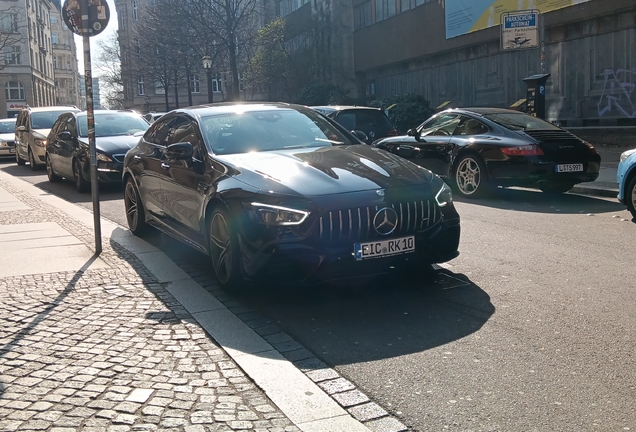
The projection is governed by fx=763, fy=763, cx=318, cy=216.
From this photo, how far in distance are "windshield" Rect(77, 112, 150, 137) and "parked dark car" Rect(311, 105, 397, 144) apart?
12.4 ft

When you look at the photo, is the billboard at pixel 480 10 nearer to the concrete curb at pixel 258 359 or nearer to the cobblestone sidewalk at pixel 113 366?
the concrete curb at pixel 258 359

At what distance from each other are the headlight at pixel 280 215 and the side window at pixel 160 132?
2.96 meters

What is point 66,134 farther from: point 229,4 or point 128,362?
point 229,4

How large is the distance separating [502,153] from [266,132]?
5.38 m

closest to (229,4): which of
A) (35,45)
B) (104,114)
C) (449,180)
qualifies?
(104,114)

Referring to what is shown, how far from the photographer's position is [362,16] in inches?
1652

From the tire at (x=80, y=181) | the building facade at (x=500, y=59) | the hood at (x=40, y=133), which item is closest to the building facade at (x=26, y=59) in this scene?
the building facade at (x=500, y=59)

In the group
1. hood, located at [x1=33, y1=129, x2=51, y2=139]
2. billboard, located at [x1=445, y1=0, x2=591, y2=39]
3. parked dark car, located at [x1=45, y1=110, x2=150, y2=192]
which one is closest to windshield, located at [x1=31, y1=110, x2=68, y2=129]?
hood, located at [x1=33, y1=129, x2=51, y2=139]

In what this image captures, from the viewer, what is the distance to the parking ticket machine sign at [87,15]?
798 centimetres

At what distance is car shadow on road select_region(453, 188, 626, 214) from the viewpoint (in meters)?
10.5

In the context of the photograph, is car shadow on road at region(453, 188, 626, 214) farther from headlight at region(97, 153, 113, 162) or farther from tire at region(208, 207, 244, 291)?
headlight at region(97, 153, 113, 162)

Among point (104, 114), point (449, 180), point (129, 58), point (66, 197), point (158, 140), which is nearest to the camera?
point (158, 140)

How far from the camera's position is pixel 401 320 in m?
5.31

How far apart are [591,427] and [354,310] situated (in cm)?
235
